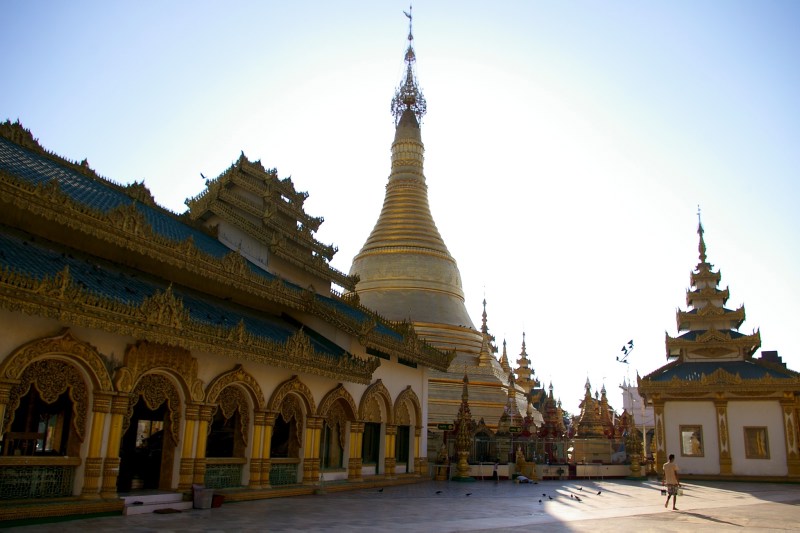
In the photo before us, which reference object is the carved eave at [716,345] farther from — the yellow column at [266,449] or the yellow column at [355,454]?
the yellow column at [266,449]

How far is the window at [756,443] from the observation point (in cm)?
2877

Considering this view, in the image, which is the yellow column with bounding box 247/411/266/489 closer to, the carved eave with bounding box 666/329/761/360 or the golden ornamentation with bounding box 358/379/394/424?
the golden ornamentation with bounding box 358/379/394/424

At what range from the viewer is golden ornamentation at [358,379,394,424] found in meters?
20.4

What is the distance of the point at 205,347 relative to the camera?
13.4 meters

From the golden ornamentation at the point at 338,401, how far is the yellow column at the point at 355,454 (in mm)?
376

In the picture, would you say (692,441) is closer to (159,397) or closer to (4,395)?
(159,397)

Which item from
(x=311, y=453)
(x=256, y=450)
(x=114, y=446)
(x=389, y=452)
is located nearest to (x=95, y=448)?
(x=114, y=446)

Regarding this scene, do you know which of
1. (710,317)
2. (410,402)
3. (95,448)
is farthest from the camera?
(710,317)

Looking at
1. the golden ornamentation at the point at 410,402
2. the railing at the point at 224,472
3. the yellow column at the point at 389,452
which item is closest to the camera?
the railing at the point at 224,472

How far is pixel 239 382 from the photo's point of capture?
50.7 feet

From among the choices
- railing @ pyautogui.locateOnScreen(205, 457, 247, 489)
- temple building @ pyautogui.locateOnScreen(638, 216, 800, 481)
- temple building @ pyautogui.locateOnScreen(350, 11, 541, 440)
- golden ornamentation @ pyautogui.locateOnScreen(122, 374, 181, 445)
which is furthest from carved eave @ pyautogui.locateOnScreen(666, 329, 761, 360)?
golden ornamentation @ pyautogui.locateOnScreen(122, 374, 181, 445)

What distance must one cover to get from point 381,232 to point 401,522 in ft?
93.5

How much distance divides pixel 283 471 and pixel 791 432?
22.2m

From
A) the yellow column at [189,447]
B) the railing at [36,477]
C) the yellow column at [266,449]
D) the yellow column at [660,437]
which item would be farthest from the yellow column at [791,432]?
the railing at [36,477]
